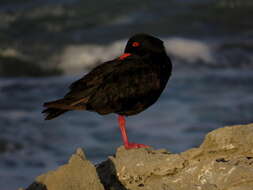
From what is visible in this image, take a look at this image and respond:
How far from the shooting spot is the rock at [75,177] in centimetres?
600

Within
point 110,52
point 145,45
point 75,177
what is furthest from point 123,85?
point 110,52

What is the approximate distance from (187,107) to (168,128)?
5.55 feet

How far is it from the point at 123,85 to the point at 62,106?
780 mm

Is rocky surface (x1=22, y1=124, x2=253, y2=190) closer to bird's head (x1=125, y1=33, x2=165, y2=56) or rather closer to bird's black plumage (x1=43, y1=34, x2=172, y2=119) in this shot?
bird's black plumage (x1=43, y1=34, x2=172, y2=119)

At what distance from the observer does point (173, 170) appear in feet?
21.4

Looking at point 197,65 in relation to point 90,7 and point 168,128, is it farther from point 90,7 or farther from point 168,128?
point 90,7

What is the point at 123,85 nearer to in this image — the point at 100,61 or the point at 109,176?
the point at 109,176

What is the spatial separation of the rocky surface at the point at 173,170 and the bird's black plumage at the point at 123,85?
122 cm

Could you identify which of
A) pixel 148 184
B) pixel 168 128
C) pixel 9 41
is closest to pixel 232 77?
Answer: pixel 168 128

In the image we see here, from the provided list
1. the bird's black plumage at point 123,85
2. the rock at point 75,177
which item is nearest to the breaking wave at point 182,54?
the bird's black plumage at point 123,85

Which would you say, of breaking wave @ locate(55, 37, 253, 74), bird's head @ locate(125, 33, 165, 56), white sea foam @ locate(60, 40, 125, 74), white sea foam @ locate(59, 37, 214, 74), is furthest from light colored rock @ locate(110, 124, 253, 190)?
white sea foam @ locate(60, 40, 125, 74)

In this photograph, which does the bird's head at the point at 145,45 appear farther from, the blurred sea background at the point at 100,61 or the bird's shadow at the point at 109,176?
the blurred sea background at the point at 100,61

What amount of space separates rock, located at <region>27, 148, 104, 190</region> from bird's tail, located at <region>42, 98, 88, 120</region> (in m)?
1.65

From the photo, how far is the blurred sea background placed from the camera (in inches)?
635
